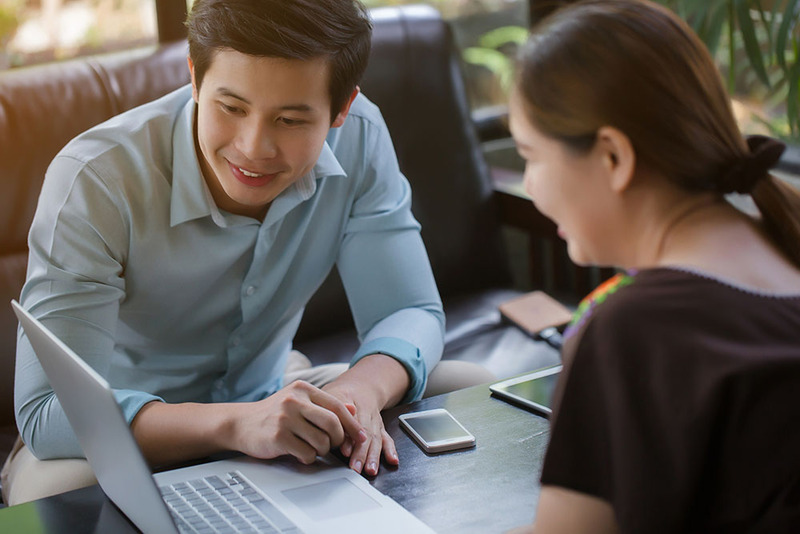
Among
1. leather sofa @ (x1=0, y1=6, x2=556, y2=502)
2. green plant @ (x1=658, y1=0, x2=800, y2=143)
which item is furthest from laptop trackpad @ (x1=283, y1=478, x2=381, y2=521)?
green plant @ (x1=658, y1=0, x2=800, y2=143)

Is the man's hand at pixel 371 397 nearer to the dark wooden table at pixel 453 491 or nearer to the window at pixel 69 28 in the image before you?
the dark wooden table at pixel 453 491

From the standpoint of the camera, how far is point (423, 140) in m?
2.23

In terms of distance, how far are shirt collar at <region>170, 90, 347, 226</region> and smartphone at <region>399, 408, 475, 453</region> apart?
1.31 ft

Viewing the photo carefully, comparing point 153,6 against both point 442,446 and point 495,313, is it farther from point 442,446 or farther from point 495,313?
point 442,446

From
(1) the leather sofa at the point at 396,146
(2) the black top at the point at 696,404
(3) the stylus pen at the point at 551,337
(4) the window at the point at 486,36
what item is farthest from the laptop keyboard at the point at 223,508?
(4) the window at the point at 486,36

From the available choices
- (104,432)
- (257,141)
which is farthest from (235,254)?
(104,432)

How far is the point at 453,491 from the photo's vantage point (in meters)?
1.02

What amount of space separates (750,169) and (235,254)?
0.82 m

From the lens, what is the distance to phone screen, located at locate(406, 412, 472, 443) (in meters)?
1.13

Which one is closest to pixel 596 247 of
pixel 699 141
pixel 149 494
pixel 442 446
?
pixel 699 141

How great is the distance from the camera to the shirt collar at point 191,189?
134 cm

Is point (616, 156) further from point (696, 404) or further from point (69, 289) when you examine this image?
point (69, 289)

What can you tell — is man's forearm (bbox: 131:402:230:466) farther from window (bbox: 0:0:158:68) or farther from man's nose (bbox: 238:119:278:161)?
window (bbox: 0:0:158:68)

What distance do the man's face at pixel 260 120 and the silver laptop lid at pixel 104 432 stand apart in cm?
41
